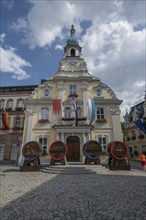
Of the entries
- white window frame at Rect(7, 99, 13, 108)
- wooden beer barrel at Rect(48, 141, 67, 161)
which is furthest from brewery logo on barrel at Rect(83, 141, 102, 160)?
→ white window frame at Rect(7, 99, 13, 108)

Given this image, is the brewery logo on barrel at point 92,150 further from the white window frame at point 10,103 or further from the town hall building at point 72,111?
the white window frame at point 10,103

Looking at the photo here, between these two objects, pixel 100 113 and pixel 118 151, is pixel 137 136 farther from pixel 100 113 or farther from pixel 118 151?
pixel 118 151

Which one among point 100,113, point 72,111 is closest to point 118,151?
point 100,113

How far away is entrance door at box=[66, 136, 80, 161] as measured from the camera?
17047 millimetres

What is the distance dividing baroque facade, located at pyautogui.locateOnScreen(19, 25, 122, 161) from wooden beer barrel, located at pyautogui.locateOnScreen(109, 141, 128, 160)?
14.4ft

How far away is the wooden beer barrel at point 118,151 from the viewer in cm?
1248

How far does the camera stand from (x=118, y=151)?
12656mm

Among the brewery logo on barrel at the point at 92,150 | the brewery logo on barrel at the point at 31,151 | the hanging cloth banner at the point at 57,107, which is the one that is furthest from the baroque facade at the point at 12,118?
the brewery logo on barrel at the point at 92,150

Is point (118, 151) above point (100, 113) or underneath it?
underneath

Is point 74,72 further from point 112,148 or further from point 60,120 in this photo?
point 112,148

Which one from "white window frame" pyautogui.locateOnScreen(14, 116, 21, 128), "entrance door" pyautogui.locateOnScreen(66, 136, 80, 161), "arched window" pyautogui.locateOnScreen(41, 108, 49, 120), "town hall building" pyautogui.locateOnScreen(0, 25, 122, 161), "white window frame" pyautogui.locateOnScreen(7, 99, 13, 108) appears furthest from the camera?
"white window frame" pyautogui.locateOnScreen(7, 99, 13, 108)

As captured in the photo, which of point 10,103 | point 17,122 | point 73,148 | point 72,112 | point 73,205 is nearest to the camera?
point 73,205

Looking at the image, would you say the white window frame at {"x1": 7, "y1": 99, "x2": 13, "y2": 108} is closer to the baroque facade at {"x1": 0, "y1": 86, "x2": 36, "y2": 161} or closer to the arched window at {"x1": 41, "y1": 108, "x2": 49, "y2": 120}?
the baroque facade at {"x1": 0, "y1": 86, "x2": 36, "y2": 161}

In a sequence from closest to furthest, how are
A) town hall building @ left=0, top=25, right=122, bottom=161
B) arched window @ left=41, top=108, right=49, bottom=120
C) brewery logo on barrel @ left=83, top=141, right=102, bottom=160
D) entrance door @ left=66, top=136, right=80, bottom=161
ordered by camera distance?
brewery logo on barrel @ left=83, top=141, right=102, bottom=160, entrance door @ left=66, top=136, right=80, bottom=161, town hall building @ left=0, top=25, right=122, bottom=161, arched window @ left=41, top=108, right=49, bottom=120
